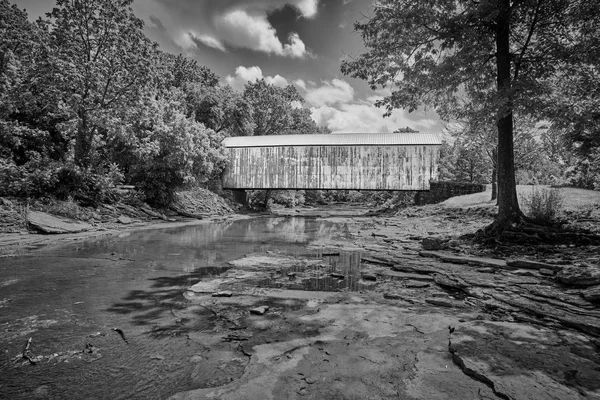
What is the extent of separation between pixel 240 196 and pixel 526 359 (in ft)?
99.1

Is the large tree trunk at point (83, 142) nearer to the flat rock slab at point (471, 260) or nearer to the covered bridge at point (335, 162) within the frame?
the covered bridge at point (335, 162)

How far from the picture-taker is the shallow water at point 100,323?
253 cm

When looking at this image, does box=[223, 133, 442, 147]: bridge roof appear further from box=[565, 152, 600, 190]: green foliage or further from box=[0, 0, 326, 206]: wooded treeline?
box=[0, 0, 326, 206]: wooded treeline

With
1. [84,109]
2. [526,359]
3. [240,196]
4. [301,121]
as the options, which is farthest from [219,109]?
[526,359]

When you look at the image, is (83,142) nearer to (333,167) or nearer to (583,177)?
(333,167)

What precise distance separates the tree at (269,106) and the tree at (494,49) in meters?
38.6

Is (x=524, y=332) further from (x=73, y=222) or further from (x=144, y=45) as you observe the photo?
(x=144, y=45)

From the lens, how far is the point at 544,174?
3909cm

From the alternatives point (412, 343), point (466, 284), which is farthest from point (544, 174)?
point (412, 343)

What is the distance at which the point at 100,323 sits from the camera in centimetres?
371

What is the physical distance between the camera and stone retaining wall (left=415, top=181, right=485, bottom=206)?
81.3ft

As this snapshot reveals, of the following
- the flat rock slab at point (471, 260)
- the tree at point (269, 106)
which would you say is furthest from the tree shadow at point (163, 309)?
the tree at point (269, 106)

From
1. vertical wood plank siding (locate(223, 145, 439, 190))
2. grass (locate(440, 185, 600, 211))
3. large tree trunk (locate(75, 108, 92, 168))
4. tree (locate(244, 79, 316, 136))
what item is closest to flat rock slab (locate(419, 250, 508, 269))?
grass (locate(440, 185, 600, 211))

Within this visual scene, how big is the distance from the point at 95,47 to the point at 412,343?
18.8 m
